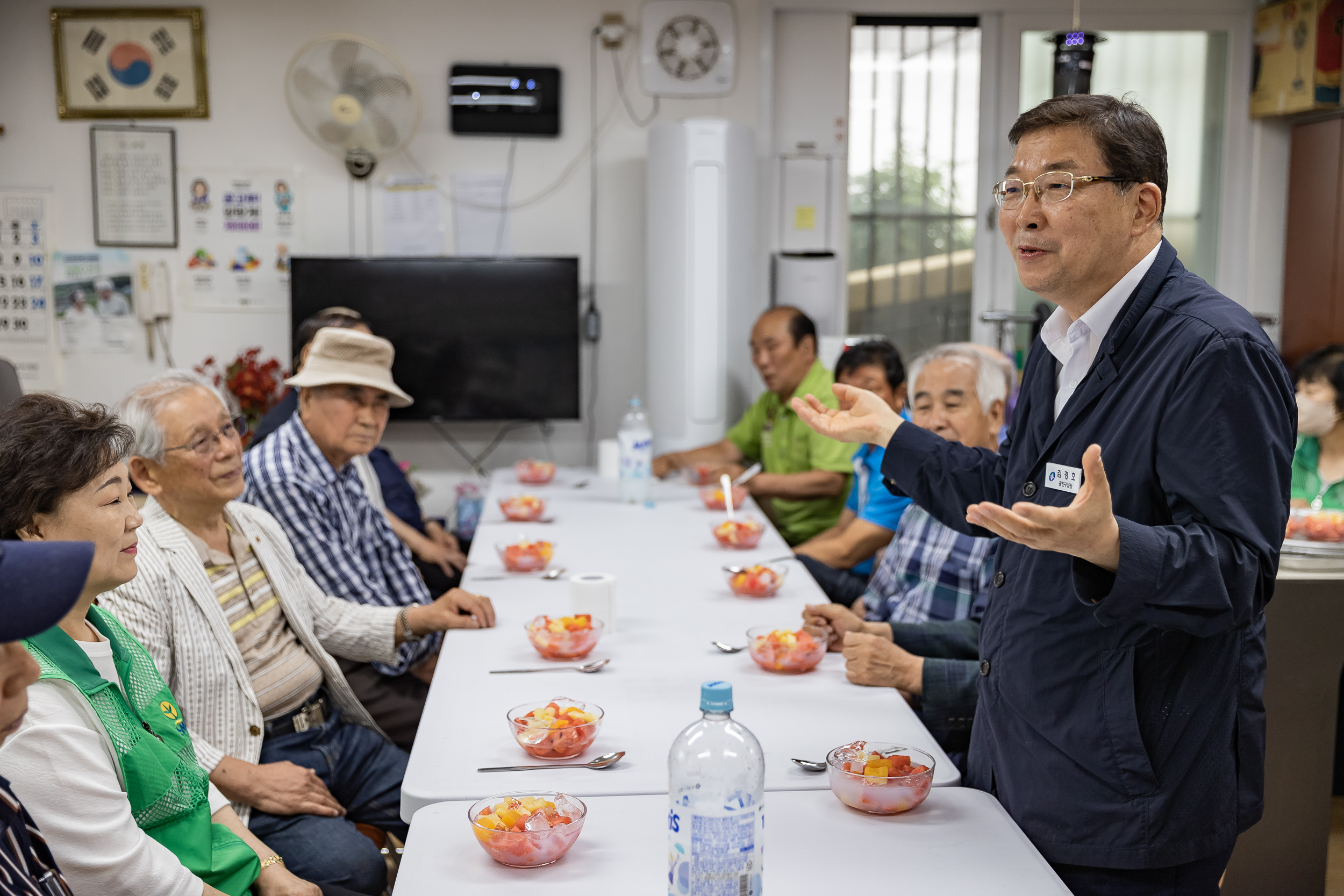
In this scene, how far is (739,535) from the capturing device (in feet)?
9.38

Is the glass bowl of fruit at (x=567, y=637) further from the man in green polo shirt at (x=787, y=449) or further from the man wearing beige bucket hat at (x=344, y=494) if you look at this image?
the man in green polo shirt at (x=787, y=449)

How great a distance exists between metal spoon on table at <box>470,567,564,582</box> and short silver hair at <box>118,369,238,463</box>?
28.3 inches

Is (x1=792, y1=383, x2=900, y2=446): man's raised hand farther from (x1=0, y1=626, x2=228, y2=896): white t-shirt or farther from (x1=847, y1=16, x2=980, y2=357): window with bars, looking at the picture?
(x1=847, y1=16, x2=980, y2=357): window with bars

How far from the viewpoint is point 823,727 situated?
1645 mm

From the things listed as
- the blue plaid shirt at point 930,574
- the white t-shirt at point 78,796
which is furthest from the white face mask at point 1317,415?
the white t-shirt at point 78,796

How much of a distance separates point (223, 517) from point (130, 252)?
10.0 feet

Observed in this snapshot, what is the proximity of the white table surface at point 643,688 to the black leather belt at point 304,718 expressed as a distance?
0.32 metres

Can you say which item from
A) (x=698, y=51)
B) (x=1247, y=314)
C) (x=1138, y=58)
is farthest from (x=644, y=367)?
(x=1247, y=314)

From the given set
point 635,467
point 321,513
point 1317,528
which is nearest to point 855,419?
point 321,513

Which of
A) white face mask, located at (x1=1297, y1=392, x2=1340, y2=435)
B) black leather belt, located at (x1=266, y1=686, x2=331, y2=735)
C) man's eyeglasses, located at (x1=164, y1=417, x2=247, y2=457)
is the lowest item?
black leather belt, located at (x1=266, y1=686, x2=331, y2=735)

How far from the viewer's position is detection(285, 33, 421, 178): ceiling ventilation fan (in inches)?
165

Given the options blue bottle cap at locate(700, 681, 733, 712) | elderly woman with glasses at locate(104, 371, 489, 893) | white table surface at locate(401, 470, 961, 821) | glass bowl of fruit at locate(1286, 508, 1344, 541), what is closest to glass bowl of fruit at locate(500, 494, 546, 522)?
white table surface at locate(401, 470, 961, 821)

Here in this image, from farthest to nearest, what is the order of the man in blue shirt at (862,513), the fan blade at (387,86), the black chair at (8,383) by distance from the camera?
1. the fan blade at (387,86)
2. the black chair at (8,383)
3. the man in blue shirt at (862,513)

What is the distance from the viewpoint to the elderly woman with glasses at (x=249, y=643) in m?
1.86
